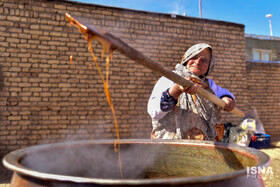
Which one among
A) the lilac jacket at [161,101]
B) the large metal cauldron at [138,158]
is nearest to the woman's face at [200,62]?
the lilac jacket at [161,101]

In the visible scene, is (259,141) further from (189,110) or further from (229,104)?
(189,110)

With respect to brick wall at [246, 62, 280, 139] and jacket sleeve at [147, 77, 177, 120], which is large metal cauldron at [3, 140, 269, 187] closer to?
jacket sleeve at [147, 77, 177, 120]

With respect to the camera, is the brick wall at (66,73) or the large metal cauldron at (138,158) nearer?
the large metal cauldron at (138,158)

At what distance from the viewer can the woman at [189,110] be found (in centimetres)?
207

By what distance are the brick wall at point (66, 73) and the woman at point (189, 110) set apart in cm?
306

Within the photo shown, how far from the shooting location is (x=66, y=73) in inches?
192

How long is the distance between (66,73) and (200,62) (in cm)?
342

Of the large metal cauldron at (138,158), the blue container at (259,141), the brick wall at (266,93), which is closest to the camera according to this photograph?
the large metal cauldron at (138,158)

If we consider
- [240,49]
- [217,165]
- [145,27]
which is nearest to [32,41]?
[145,27]

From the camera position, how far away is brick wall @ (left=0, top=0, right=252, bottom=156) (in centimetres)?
454

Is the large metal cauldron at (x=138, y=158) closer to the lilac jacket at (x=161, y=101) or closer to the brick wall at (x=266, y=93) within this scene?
the lilac jacket at (x=161, y=101)

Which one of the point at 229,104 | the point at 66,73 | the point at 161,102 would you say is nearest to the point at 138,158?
the point at 161,102

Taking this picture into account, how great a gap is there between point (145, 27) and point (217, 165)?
14.5 ft

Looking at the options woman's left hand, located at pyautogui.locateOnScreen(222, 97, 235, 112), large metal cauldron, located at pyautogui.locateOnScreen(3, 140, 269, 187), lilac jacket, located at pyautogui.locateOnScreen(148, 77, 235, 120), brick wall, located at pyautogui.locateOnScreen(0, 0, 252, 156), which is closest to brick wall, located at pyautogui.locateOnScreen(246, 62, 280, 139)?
brick wall, located at pyautogui.locateOnScreen(0, 0, 252, 156)
